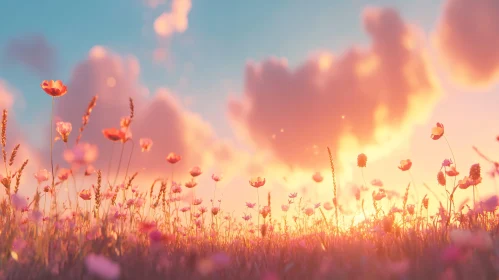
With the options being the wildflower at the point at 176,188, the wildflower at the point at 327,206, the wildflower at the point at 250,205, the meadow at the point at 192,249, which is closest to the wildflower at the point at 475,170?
the meadow at the point at 192,249

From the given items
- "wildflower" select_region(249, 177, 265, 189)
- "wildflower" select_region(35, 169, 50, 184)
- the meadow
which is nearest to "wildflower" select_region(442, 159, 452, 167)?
the meadow

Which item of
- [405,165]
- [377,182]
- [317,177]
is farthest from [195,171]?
[405,165]

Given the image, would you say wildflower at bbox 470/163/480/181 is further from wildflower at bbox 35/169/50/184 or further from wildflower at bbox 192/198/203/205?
wildflower at bbox 35/169/50/184

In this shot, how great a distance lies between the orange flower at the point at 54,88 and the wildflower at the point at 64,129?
0.53 meters

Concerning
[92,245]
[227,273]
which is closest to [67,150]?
Result: [92,245]

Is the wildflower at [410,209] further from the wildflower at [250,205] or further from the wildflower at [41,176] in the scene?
the wildflower at [41,176]

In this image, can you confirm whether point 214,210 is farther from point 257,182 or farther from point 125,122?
point 125,122

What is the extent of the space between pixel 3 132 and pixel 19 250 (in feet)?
4.56

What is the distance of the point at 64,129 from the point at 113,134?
95 centimetres

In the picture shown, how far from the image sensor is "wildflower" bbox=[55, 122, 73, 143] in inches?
159

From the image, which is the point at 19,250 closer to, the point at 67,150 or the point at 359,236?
the point at 67,150

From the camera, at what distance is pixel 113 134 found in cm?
346

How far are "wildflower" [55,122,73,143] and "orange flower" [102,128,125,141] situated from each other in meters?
0.81

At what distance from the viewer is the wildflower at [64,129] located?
405 cm
